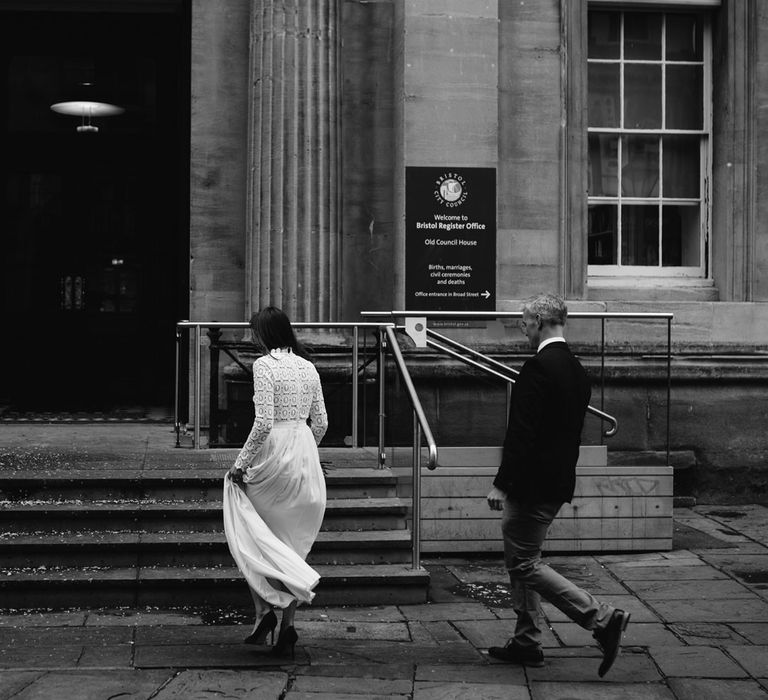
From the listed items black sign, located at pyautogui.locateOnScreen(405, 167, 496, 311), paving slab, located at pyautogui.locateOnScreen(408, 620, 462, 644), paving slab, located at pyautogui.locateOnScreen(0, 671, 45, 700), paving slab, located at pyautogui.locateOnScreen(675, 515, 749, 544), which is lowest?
paving slab, located at pyautogui.locateOnScreen(408, 620, 462, 644)

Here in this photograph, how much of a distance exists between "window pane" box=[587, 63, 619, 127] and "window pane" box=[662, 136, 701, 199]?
0.66 meters

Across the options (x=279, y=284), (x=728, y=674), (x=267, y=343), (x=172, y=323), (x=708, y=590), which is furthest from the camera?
(x=172, y=323)

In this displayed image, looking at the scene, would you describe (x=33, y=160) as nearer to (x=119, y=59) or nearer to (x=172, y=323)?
(x=119, y=59)

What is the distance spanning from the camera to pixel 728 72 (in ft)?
39.3

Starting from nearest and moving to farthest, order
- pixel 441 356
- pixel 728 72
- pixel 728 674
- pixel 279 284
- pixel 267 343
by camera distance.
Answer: pixel 728 674, pixel 267 343, pixel 441 356, pixel 279 284, pixel 728 72

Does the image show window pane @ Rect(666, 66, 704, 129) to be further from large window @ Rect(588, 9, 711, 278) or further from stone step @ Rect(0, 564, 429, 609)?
stone step @ Rect(0, 564, 429, 609)

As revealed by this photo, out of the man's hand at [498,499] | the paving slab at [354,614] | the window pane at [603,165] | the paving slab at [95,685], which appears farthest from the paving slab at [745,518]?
the paving slab at [95,685]

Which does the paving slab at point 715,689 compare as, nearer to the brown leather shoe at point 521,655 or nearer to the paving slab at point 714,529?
the brown leather shoe at point 521,655

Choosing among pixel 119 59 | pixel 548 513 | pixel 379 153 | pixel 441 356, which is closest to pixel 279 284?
pixel 379 153

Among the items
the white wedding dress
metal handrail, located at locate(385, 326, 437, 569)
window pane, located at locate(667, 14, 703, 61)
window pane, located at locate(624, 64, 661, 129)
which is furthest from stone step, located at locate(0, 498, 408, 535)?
window pane, located at locate(667, 14, 703, 61)

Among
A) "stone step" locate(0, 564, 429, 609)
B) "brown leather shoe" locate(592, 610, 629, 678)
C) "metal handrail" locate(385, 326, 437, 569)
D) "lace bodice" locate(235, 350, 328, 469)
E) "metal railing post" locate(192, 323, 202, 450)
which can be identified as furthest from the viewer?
"metal railing post" locate(192, 323, 202, 450)

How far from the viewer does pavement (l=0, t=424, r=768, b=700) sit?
589cm

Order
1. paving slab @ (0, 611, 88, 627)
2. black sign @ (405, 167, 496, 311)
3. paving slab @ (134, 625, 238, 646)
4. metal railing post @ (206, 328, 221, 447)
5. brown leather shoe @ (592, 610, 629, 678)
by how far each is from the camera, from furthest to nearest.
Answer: black sign @ (405, 167, 496, 311) → metal railing post @ (206, 328, 221, 447) → paving slab @ (0, 611, 88, 627) → paving slab @ (134, 625, 238, 646) → brown leather shoe @ (592, 610, 629, 678)

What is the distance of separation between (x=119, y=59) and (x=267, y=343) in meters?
8.08
